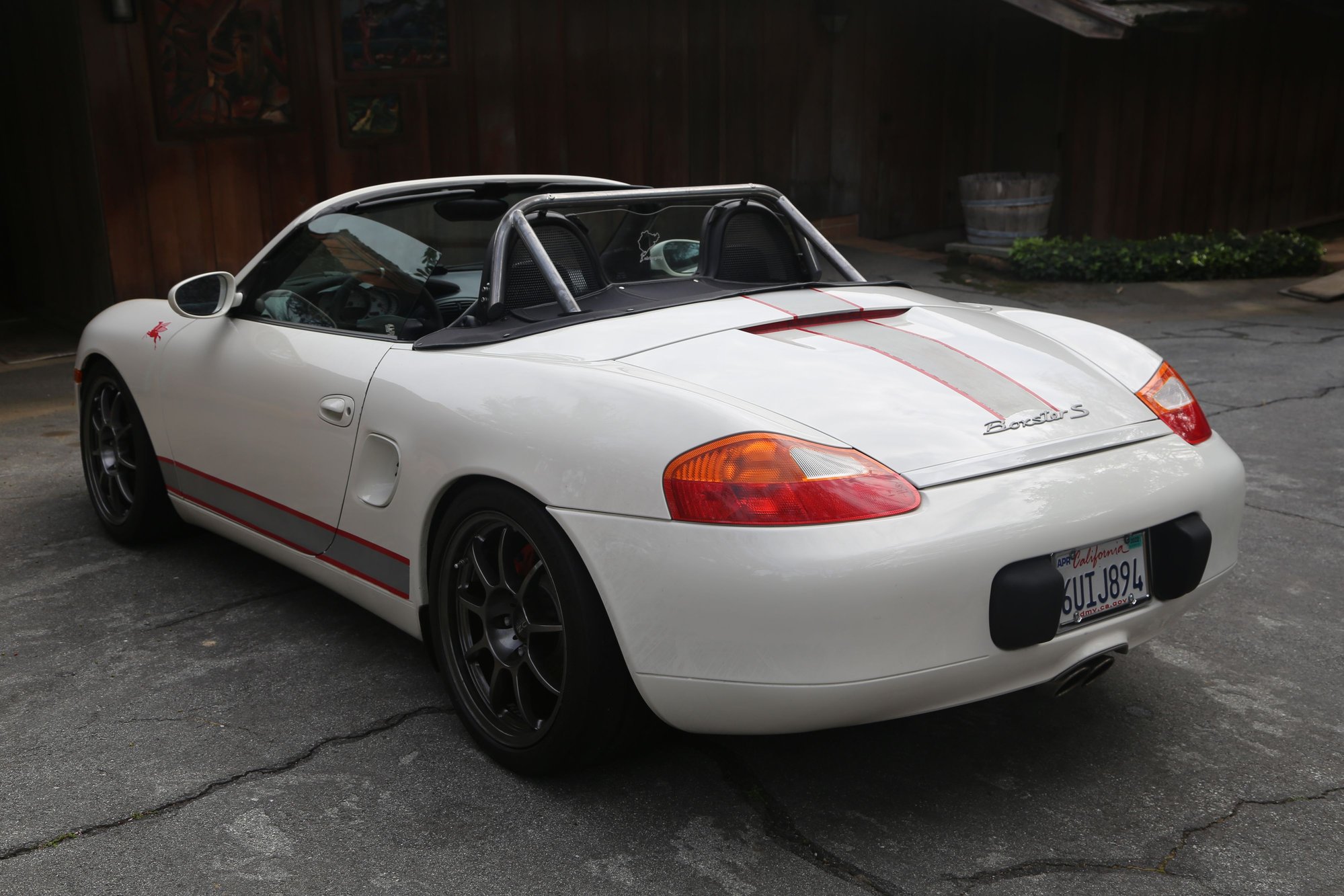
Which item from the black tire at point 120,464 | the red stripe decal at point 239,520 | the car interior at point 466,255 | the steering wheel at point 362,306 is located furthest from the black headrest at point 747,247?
the black tire at point 120,464

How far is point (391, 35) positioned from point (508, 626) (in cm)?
797

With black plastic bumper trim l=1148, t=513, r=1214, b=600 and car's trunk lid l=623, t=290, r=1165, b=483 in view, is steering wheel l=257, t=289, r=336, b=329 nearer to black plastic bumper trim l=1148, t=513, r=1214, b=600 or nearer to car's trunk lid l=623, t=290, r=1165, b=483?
car's trunk lid l=623, t=290, r=1165, b=483

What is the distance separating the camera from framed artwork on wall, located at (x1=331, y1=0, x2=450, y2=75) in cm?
957

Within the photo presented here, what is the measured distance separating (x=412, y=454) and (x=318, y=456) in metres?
0.50

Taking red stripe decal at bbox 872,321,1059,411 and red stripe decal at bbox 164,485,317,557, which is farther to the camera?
red stripe decal at bbox 164,485,317,557

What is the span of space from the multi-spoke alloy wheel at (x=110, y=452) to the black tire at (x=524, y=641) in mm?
1934

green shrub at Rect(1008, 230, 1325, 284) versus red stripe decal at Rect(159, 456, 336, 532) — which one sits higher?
red stripe decal at Rect(159, 456, 336, 532)

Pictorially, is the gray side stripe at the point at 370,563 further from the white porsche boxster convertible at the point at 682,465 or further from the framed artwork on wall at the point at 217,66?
the framed artwork on wall at the point at 217,66

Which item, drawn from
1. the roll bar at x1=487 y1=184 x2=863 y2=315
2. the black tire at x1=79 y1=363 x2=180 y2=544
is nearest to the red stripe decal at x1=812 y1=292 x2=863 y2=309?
the roll bar at x1=487 y1=184 x2=863 y2=315

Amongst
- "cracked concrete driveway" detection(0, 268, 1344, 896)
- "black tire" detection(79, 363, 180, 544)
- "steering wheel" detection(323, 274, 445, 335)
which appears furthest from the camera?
"black tire" detection(79, 363, 180, 544)

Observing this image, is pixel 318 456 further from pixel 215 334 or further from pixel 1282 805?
pixel 1282 805

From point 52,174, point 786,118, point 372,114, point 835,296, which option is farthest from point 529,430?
point 786,118

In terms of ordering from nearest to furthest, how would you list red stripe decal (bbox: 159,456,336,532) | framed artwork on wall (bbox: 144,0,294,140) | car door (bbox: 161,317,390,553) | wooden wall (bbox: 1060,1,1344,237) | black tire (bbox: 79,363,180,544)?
car door (bbox: 161,317,390,553)
red stripe decal (bbox: 159,456,336,532)
black tire (bbox: 79,363,180,544)
framed artwork on wall (bbox: 144,0,294,140)
wooden wall (bbox: 1060,1,1344,237)

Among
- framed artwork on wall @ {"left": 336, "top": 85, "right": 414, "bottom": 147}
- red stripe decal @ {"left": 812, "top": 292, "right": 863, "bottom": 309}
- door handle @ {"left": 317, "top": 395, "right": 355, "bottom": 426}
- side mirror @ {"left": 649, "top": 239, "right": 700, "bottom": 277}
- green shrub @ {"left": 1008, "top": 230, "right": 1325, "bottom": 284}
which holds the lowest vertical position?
green shrub @ {"left": 1008, "top": 230, "right": 1325, "bottom": 284}
